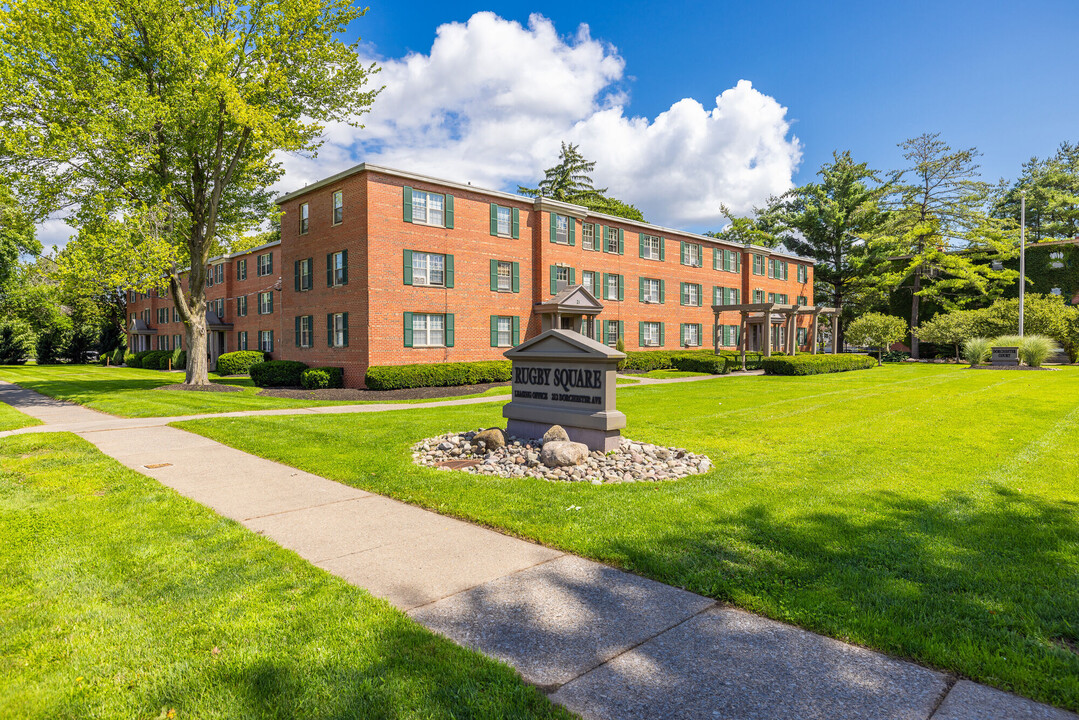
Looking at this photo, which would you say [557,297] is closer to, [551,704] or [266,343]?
[266,343]

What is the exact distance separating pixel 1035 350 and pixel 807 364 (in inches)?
403

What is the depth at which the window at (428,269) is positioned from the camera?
23.0 meters

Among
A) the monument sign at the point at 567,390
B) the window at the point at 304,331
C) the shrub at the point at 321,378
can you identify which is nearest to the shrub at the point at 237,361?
the window at the point at 304,331

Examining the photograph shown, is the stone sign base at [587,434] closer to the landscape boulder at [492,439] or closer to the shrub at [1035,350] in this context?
the landscape boulder at [492,439]

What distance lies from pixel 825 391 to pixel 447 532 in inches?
661

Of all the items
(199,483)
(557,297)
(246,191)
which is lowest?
(199,483)

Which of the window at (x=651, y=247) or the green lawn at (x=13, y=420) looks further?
the window at (x=651, y=247)

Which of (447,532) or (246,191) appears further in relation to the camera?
(246,191)

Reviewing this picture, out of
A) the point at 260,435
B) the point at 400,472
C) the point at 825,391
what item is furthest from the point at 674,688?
the point at 825,391

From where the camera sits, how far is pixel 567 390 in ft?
29.5

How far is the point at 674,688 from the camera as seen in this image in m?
2.76

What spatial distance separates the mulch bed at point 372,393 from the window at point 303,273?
592cm

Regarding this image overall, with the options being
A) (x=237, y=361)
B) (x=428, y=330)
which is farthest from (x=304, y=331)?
(x=237, y=361)

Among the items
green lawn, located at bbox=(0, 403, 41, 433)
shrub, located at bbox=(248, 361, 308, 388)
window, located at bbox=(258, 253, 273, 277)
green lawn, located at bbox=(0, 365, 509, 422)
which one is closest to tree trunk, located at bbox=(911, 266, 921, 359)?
green lawn, located at bbox=(0, 365, 509, 422)
